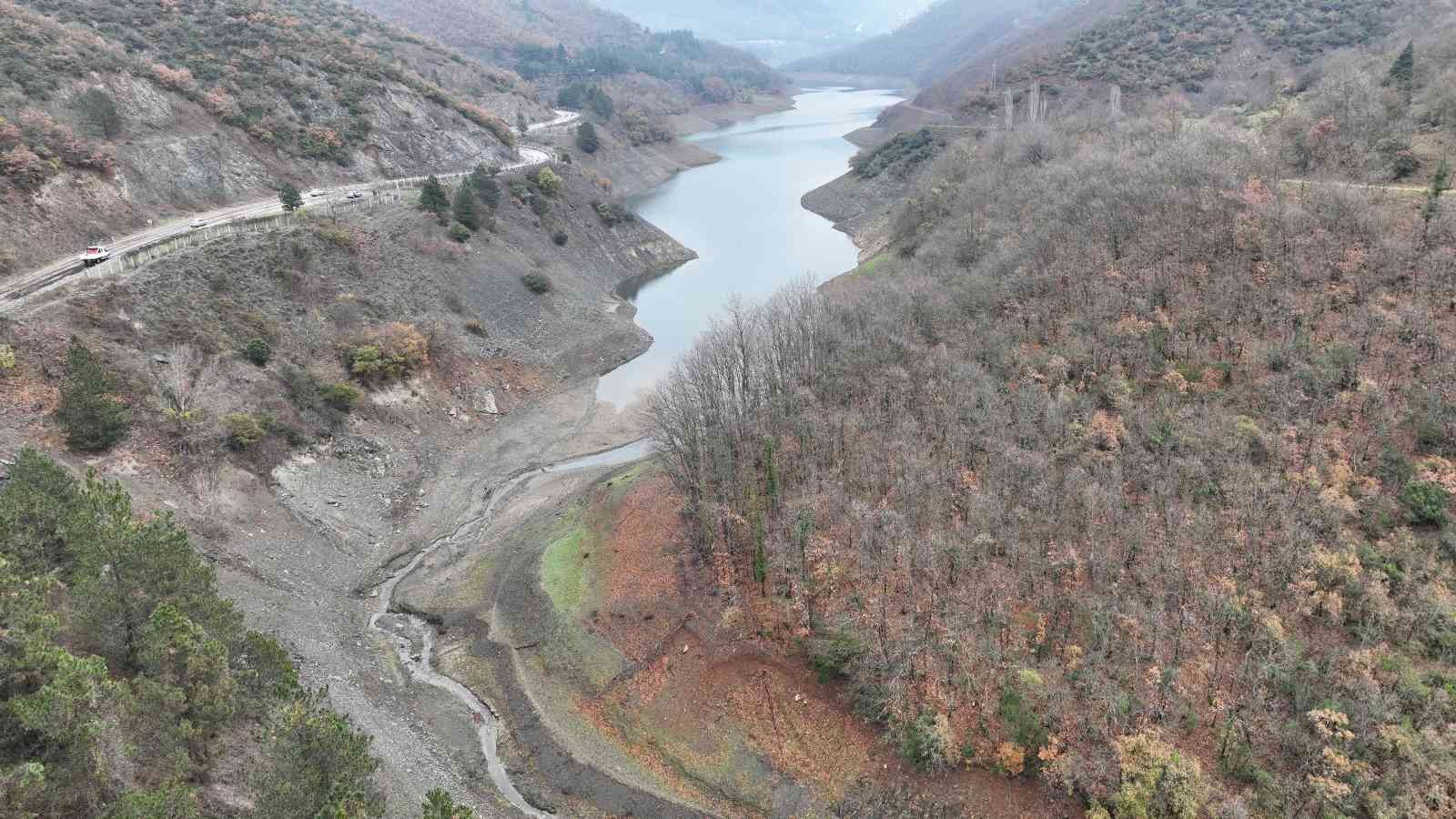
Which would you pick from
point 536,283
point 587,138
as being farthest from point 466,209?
point 587,138

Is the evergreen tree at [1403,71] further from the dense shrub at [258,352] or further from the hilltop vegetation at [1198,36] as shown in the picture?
the dense shrub at [258,352]

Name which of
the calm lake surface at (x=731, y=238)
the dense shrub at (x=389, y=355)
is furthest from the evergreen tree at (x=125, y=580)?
the calm lake surface at (x=731, y=238)

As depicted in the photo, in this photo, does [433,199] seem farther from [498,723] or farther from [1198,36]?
[1198,36]

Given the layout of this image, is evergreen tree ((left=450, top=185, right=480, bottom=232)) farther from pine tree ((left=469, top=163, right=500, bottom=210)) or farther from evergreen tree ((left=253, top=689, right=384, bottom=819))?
evergreen tree ((left=253, top=689, right=384, bottom=819))

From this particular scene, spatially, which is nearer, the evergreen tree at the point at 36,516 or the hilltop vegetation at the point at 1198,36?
the evergreen tree at the point at 36,516

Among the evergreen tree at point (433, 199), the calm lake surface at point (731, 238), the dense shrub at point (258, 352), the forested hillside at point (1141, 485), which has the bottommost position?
the calm lake surface at point (731, 238)

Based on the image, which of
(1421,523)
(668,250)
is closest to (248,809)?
(1421,523)

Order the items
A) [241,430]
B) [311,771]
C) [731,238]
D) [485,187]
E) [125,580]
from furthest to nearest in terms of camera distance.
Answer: [731,238], [485,187], [241,430], [125,580], [311,771]

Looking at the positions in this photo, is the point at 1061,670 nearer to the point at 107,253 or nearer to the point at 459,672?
the point at 459,672
